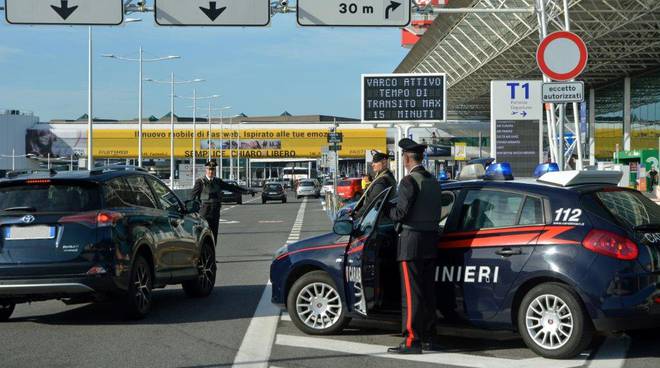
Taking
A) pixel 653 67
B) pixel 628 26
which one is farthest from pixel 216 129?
pixel 628 26

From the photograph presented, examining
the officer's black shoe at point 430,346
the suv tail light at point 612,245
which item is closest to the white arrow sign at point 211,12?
the officer's black shoe at point 430,346

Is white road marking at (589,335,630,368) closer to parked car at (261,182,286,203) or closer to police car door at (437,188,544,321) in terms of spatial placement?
police car door at (437,188,544,321)

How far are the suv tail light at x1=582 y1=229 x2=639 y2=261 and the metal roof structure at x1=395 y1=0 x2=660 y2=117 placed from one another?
73.1ft

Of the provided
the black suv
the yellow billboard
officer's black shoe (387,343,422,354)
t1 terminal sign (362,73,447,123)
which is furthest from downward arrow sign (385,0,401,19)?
the yellow billboard

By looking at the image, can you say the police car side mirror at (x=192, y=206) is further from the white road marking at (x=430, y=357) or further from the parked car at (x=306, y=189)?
the parked car at (x=306, y=189)

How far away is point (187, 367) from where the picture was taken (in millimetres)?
7035

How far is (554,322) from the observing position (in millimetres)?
7102

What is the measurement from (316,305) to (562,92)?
16.3ft

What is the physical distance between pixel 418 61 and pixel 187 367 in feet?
171

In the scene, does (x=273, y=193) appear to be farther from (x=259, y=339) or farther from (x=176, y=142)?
(x=259, y=339)

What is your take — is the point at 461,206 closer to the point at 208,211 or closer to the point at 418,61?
the point at 208,211

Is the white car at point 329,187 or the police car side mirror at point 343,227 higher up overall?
the police car side mirror at point 343,227

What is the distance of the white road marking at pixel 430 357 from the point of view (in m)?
7.08

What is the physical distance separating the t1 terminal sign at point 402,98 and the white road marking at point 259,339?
1754cm
